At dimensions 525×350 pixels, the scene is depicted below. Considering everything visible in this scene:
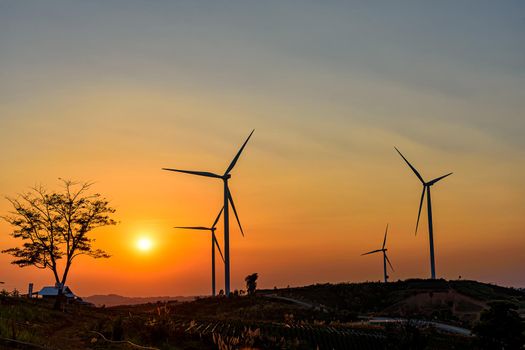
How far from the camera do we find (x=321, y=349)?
132ft

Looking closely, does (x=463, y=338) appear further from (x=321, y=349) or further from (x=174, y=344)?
(x=174, y=344)

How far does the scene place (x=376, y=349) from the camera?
1690 inches

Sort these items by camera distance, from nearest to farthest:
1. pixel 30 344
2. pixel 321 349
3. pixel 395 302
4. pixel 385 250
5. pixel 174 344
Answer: pixel 30 344 < pixel 174 344 < pixel 321 349 < pixel 395 302 < pixel 385 250

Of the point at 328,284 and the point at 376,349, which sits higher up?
the point at 328,284

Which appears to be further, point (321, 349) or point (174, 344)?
point (321, 349)

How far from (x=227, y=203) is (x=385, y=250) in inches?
2783

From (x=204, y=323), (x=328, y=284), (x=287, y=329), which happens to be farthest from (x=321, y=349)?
(x=328, y=284)

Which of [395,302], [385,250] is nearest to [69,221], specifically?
[395,302]

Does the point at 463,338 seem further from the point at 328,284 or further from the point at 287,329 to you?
the point at 328,284

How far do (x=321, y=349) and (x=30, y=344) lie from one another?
18662 millimetres

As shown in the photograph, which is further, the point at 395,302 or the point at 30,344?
the point at 395,302

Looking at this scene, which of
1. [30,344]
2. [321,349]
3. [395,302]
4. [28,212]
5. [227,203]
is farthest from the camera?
[395,302]

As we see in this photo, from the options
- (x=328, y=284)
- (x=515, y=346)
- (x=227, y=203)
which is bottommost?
(x=515, y=346)

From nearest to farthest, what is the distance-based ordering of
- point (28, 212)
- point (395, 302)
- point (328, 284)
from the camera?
point (28, 212) < point (395, 302) < point (328, 284)
